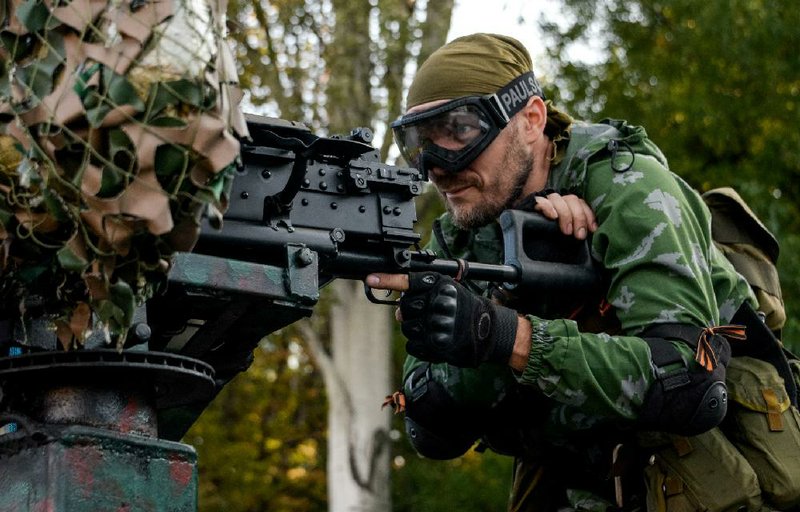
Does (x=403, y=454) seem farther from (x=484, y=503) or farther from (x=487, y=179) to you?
(x=487, y=179)

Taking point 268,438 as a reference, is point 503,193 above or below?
below

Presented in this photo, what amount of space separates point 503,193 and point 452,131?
0.35 meters

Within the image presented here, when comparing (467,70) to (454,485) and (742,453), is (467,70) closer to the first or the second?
(742,453)

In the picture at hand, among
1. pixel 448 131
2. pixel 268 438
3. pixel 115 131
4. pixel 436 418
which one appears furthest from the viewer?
pixel 268 438

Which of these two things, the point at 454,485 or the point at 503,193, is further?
the point at 454,485

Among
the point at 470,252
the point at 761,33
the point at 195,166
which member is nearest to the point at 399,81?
the point at 761,33

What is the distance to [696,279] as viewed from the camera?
4.70 meters

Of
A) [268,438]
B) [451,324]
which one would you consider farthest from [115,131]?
[268,438]

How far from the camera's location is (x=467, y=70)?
523 cm

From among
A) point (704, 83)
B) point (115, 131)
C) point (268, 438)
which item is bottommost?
point (115, 131)

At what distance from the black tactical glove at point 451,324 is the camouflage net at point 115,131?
3.97 ft

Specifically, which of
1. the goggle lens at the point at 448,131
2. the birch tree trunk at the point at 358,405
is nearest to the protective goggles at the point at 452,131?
the goggle lens at the point at 448,131

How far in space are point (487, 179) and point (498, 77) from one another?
0.38 metres

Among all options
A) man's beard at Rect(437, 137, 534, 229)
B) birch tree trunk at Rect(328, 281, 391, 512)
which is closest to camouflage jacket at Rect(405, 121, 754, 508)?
man's beard at Rect(437, 137, 534, 229)
